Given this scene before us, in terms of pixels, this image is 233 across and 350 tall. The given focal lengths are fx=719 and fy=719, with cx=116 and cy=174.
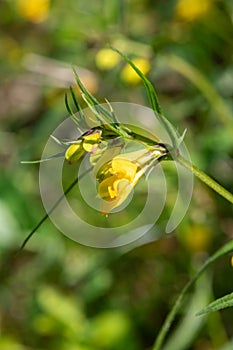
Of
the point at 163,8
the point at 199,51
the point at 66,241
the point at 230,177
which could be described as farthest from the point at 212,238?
the point at 163,8

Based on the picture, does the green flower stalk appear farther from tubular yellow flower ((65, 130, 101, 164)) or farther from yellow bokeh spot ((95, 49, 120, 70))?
yellow bokeh spot ((95, 49, 120, 70))

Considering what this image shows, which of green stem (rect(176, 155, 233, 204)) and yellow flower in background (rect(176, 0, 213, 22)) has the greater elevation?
green stem (rect(176, 155, 233, 204))

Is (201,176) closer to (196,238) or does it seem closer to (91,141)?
(91,141)

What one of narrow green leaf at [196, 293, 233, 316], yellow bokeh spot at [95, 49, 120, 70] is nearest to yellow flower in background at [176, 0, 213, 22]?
yellow bokeh spot at [95, 49, 120, 70]

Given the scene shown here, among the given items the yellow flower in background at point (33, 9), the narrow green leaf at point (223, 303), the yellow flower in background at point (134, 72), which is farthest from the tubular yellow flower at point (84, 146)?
the yellow flower in background at point (33, 9)

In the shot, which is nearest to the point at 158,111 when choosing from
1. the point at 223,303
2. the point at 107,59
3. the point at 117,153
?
the point at 117,153

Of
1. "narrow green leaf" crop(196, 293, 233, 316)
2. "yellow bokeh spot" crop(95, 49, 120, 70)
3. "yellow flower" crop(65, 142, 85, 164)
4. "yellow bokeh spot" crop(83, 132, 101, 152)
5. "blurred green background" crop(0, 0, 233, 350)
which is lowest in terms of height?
"blurred green background" crop(0, 0, 233, 350)

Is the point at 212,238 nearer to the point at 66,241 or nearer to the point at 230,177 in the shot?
the point at 230,177
